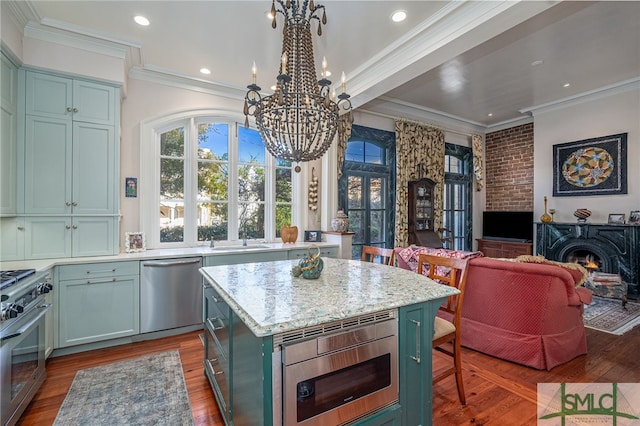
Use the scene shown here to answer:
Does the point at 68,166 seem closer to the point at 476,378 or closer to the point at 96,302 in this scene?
the point at 96,302

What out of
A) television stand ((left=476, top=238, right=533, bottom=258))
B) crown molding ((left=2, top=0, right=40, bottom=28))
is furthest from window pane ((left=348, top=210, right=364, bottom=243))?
crown molding ((left=2, top=0, right=40, bottom=28))

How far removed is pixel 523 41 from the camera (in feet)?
11.3

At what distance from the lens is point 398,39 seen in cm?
311

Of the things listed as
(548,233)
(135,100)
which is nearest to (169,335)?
(135,100)

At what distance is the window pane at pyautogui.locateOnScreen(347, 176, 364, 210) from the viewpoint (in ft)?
17.0

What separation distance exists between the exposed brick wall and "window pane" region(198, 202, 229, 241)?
6.15m

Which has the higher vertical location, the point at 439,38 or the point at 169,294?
the point at 439,38

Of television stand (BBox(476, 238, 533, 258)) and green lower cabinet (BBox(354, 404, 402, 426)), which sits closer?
green lower cabinet (BBox(354, 404, 402, 426))

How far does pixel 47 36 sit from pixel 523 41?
5.09 metres

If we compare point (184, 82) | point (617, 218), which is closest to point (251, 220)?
point (184, 82)

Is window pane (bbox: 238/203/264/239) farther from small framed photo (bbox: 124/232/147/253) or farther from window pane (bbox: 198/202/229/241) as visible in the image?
small framed photo (bbox: 124/232/147/253)

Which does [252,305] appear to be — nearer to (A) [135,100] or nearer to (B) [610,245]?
(A) [135,100]

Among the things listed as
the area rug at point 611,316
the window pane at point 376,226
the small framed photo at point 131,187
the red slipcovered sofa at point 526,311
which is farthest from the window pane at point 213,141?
the area rug at point 611,316

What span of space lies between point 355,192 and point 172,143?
2972 millimetres
